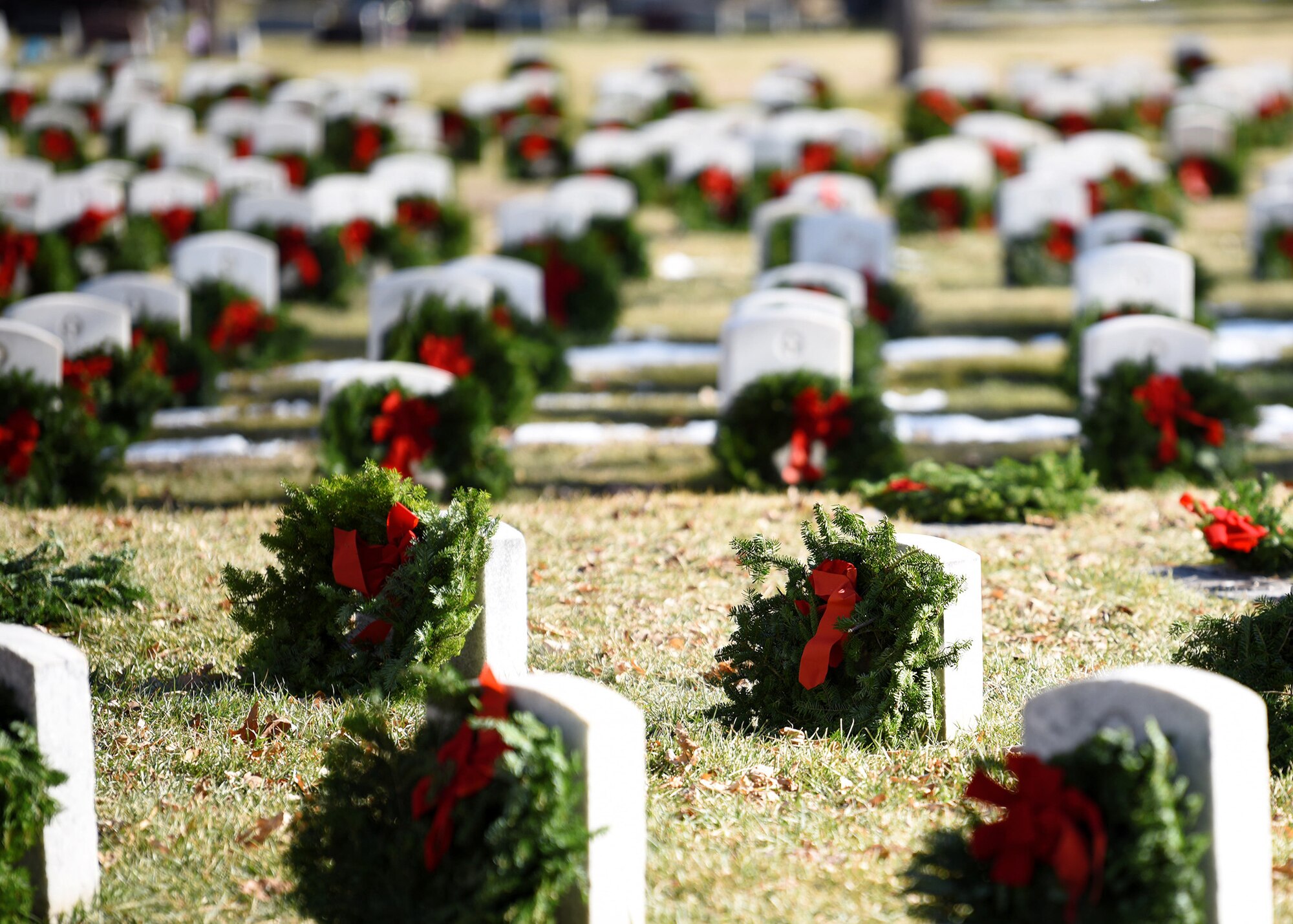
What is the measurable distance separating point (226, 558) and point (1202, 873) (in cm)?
461

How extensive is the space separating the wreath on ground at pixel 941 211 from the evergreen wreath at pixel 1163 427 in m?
9.53

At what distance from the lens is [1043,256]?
611 inches

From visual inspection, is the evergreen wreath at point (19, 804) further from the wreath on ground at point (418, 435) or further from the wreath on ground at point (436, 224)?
the wreath on ground at point (436, 224)

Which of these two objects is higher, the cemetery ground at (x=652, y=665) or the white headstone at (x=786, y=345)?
the white headstone at (x=786, y=345)

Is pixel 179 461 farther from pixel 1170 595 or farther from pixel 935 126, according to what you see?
pixel 935 126

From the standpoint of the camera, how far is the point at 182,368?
1114 centimetres

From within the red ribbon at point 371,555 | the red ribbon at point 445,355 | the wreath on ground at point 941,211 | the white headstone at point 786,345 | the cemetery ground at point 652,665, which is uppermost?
the wreath on ground at point 941,211

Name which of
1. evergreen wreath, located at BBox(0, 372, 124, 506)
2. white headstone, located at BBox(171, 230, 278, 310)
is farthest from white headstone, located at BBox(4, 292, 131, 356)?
white headstone, located at BBox(171, 230, 278, 310)

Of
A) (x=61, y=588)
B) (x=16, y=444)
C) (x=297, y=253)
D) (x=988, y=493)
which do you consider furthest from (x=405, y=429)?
(x=297, y=253)

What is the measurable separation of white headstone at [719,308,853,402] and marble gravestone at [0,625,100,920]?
5.49 meters

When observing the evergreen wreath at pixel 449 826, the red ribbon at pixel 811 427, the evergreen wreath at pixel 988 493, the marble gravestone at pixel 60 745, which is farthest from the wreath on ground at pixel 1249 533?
→ the marble gravestone at pixel 60 745

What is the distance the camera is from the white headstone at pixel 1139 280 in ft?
36.2

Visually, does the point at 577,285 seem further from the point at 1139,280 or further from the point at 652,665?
the point at 652,665

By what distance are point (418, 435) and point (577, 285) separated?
5413 millimetres
